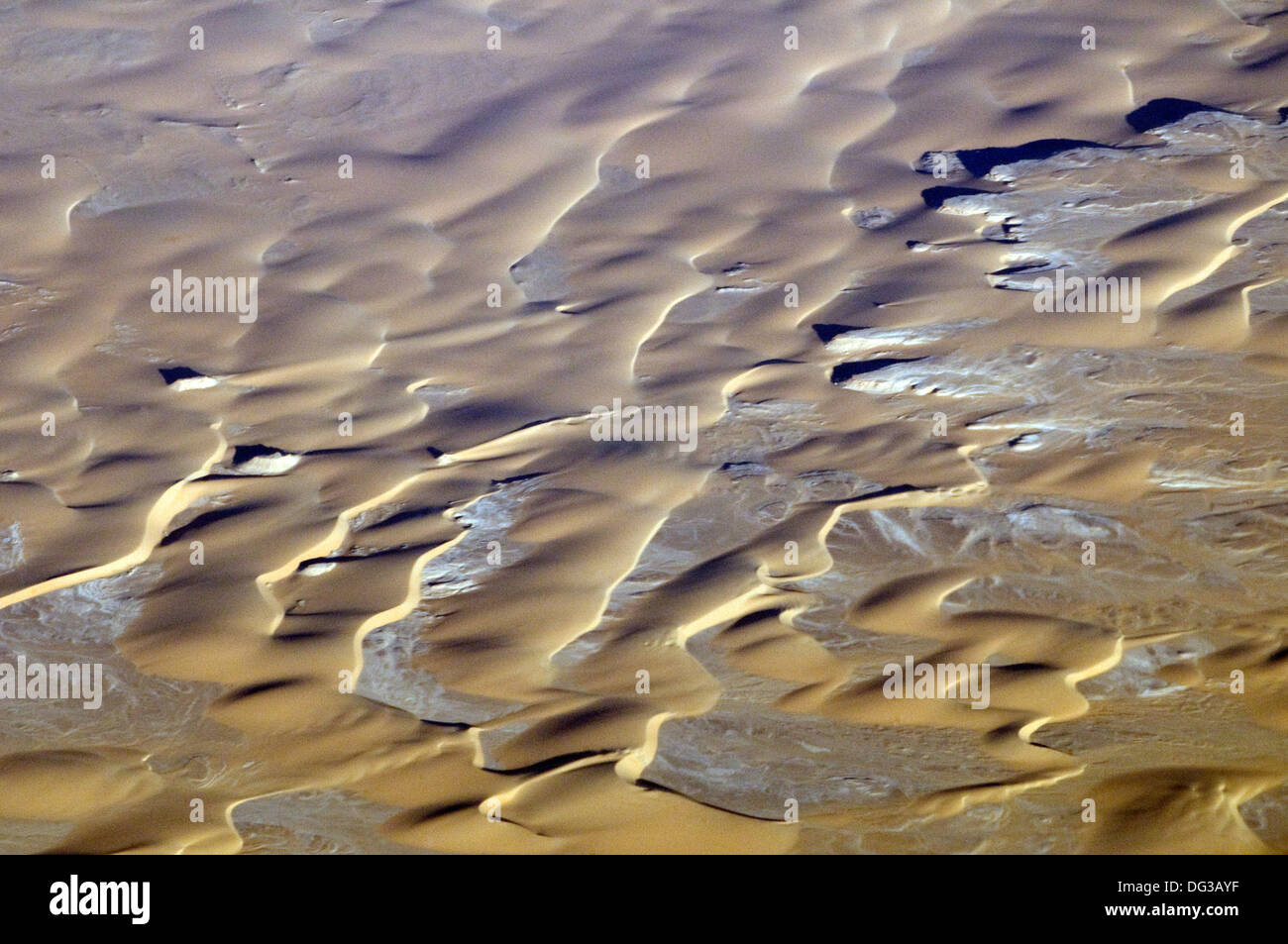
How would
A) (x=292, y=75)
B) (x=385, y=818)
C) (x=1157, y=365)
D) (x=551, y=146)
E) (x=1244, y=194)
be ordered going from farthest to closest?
(x=292, y=75) → (x=551, y=146) → (x=1244, y=194) → (x=1157, y=365) → (x=385, y=818)

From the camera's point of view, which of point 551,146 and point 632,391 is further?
point 551,146

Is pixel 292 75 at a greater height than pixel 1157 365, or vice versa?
pixel 292 75

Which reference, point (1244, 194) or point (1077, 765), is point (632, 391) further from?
point (1244, 194)
